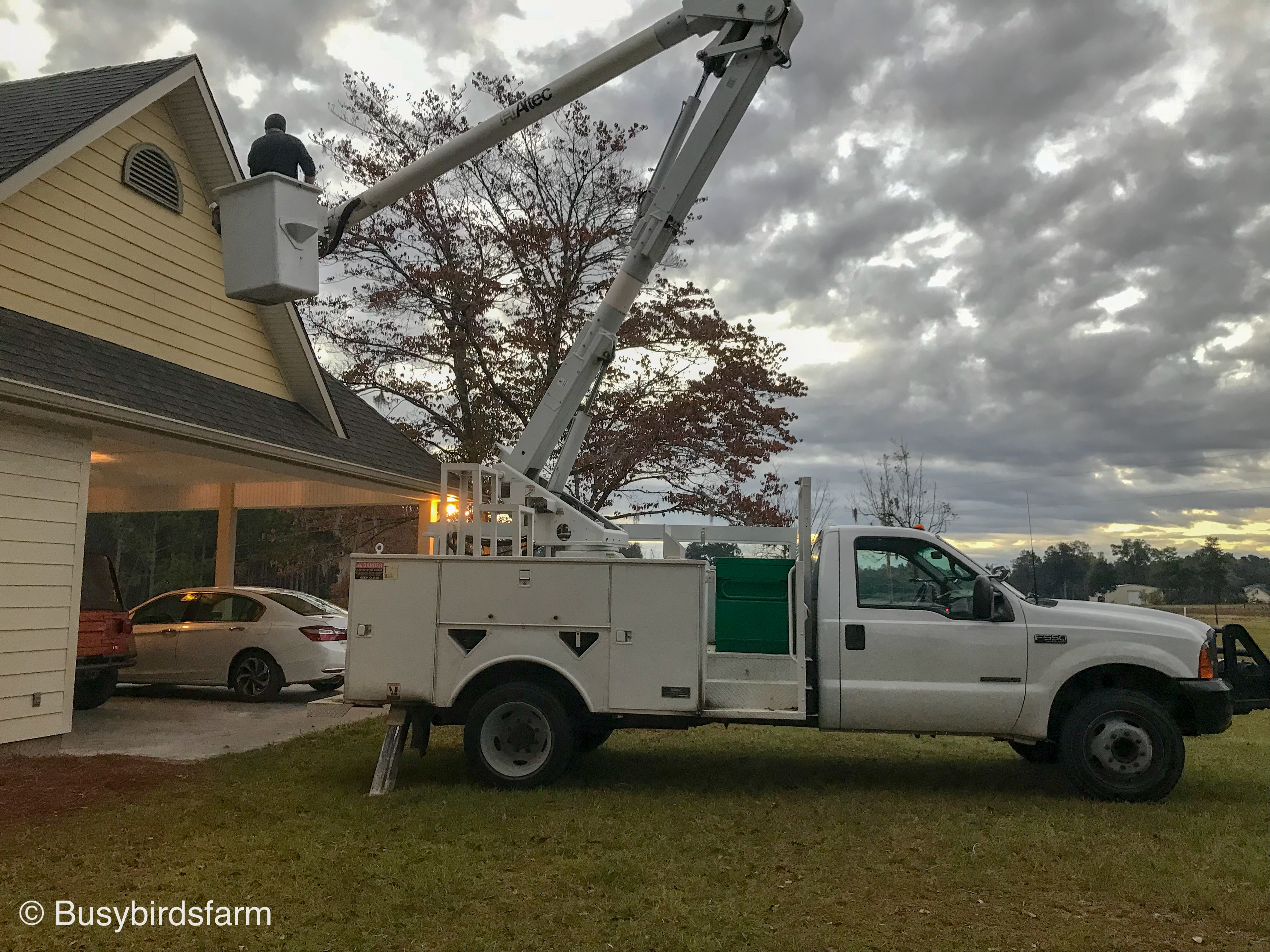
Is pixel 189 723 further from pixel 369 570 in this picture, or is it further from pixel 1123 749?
pixel 1123 749

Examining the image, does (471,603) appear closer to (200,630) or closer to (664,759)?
(664,759)

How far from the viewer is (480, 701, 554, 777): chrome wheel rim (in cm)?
727

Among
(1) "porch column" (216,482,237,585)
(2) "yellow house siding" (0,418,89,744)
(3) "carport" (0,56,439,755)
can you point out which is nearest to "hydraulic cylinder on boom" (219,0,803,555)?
(3) "carport" (0,56,439,755)

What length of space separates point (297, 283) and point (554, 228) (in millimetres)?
9094

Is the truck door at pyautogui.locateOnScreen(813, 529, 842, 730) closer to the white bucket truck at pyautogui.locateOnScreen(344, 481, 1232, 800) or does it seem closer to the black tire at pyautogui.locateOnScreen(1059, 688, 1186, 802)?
the white bucket truck at pyautogui.locateOnScreen(344, 481, 1232, 800)

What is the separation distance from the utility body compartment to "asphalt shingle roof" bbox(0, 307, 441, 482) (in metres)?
3.20

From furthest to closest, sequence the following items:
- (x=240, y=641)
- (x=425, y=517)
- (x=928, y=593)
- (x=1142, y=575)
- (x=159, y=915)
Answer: (x=1142, y=575) < (x=425, y=517) < (x=240, y=641) < (x=928, y=593) < (x=159, y=915)

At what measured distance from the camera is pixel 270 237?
887cm

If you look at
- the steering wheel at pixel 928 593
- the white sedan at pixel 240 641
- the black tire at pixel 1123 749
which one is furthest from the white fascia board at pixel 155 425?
the black tire at pixel 1123 749

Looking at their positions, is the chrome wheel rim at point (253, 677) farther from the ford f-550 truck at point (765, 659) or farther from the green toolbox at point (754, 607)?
the green toolbox at point (754, 607)

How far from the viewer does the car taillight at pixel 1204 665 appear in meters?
7.02

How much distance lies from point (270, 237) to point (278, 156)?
2.68ft

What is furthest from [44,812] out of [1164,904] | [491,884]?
[1164,904]

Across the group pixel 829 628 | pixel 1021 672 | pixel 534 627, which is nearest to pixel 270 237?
pixel 534 627
